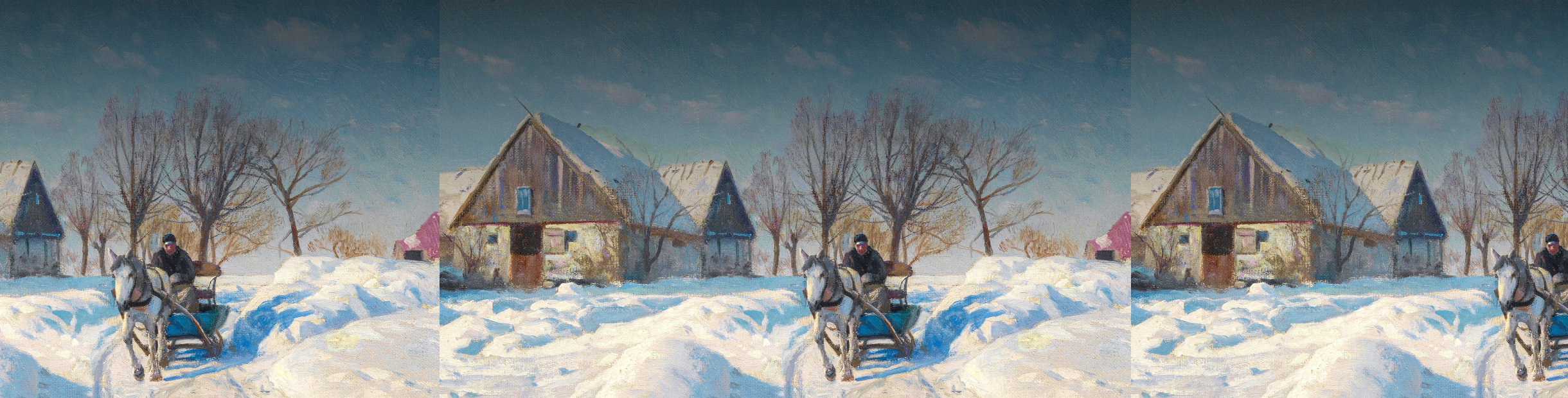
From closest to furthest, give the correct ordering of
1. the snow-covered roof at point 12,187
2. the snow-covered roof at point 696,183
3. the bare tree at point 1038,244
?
1. the snow-covered roof at point 696,183
2. the bare tree at point 1038,244
3. the snow-covered roof at point 12,187

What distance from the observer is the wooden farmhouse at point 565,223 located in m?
5.51

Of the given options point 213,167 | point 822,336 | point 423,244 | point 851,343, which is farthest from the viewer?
point 213,167

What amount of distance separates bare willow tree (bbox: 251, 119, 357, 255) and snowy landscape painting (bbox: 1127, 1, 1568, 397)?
5.11m

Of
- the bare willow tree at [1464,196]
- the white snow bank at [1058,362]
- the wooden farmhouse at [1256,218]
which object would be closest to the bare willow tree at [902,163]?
the white snow bank at [1058,362]

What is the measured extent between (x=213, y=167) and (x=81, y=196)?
0.89 meters

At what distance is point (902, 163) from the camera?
5590mm

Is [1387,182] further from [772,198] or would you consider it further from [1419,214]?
[772,198]

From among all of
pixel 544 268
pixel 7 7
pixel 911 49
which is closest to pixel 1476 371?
pixel 911 49

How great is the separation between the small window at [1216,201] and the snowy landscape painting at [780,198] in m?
0.57

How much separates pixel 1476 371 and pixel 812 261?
398 centimetres

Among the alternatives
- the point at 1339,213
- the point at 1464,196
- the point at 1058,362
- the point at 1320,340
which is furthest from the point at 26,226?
the point at 1464,196

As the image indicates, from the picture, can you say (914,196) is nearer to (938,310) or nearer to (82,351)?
(938,310)

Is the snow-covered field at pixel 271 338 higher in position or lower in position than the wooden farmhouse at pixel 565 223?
lower

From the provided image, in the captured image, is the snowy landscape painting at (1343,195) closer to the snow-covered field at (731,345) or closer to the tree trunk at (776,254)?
the snow-covered field at (731,345)
